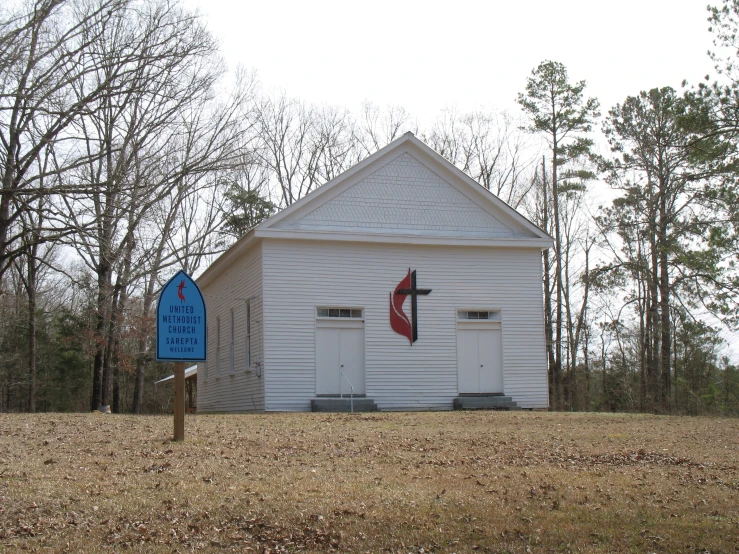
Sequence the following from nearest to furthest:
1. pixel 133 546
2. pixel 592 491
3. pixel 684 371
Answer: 1. pixel 133 546
2. pixel 592 491
3. pixel 684 371

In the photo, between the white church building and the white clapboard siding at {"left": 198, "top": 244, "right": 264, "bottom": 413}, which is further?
the white clapboard siding at {"left": 198, "top": 244, "right": 264, "bottom": 413}

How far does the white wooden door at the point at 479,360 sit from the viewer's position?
78.9 ft

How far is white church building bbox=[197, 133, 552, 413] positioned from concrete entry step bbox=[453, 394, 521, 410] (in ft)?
0.13

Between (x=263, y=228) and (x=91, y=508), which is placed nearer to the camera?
(x=91, y=508)

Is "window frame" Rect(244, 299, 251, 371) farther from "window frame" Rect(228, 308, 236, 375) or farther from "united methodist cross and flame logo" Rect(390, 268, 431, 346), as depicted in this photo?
"united methodist cross and flame logo" Rect(390, 268, 431, 346)

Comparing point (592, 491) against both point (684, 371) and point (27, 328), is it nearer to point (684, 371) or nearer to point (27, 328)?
point (684, 371)

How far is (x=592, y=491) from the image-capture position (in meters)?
9.48

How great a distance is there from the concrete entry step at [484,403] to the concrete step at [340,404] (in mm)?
2419

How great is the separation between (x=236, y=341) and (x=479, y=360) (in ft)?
23.7

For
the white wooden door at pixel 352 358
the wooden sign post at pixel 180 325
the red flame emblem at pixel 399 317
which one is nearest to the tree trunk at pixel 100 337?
the white wooden door at pixel 352 358

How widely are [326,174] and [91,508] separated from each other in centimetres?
3961

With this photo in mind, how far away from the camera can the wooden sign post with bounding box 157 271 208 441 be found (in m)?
12.4

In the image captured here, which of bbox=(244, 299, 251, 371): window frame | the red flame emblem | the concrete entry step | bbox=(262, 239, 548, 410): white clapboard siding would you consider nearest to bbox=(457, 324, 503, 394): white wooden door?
bbox=(262, 239, 548, 410): white clapboard siding

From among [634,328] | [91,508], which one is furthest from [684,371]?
[91,508]
